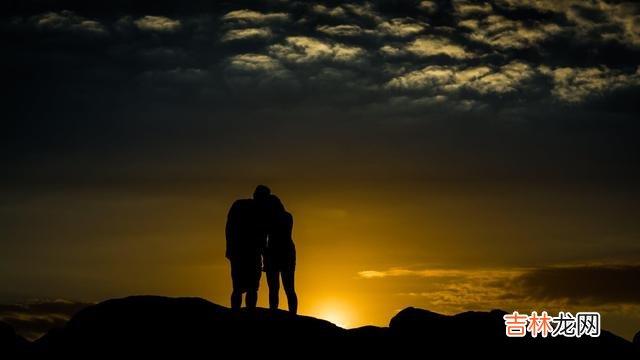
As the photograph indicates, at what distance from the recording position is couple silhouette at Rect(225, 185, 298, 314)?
31438mm

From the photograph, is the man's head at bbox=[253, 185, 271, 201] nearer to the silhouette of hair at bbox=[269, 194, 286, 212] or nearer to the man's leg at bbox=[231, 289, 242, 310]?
the silhouette of hair at bbox=[269, 194, 286, 212]

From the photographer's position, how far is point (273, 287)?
3259cm

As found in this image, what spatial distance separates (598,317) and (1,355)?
926 inches

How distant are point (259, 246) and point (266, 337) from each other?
13.6 feet

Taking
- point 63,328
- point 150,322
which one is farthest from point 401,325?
point 63,328

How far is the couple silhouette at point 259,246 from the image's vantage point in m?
31.4

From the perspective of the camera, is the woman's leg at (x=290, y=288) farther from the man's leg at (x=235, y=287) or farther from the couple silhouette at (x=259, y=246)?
the man's leg at (x=235, y=287)

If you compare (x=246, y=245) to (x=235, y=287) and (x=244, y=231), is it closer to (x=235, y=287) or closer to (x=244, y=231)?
(x=244, y=231)

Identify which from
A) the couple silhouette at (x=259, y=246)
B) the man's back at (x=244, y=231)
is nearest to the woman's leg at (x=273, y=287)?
the couple silhouette at (x=259, y=246)

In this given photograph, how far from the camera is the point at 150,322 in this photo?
29.8m

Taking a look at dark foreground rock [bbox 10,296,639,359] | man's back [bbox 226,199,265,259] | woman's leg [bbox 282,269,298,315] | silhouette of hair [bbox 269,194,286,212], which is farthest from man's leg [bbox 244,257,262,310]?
silhouette of hair [bbox 269,194,286,212]

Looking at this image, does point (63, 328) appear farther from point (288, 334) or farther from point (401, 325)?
point (401, 325)

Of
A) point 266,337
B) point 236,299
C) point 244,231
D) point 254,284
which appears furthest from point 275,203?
point 266,337

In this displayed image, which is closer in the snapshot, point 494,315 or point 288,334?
point 288,334
